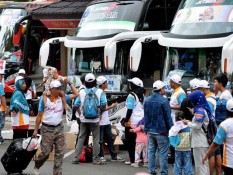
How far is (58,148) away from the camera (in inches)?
516

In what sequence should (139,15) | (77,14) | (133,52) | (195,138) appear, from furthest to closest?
1. (77,14)
2. (139,15)
3. (133,52)
4. (195,138)

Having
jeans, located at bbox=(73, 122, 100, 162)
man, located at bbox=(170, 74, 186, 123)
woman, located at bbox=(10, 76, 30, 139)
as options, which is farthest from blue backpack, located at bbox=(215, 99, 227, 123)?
woman, located at bbox=(10, 76, 30, 139)

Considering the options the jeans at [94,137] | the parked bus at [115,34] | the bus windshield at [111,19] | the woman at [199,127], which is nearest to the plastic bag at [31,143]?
the jeans at [94,137]

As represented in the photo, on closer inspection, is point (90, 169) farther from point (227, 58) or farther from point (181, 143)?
point (227, 58)

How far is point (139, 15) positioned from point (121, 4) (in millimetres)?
713

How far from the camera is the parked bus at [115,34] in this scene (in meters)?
18.8

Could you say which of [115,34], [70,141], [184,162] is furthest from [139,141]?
[115,34]

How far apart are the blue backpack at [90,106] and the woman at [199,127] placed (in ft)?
9.96

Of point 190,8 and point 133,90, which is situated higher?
point 190,8

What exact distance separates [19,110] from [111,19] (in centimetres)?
527

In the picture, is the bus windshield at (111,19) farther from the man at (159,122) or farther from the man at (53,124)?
the man at (53,124)

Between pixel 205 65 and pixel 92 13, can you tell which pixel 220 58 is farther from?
pixel 92 13

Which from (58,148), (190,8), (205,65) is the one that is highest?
(190,8)

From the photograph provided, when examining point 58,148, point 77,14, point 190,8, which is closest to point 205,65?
point 190,8
